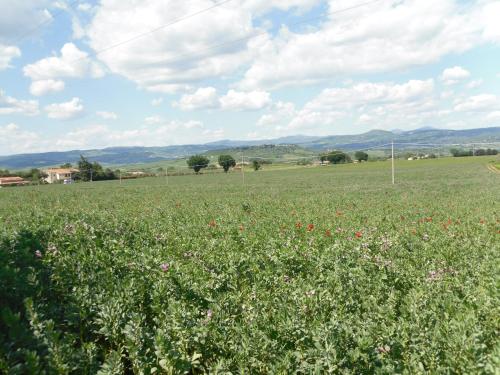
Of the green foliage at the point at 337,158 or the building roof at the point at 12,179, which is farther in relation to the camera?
the green foliage at the point at 337,158

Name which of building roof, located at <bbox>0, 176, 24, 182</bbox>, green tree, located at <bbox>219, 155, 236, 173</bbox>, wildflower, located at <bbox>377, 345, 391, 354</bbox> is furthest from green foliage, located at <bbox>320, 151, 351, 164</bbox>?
wildflower, located at <bbox>377, 345, 391, 354</bbox>

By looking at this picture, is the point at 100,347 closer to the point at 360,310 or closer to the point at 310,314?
the point at 310,314

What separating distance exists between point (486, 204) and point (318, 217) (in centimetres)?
921

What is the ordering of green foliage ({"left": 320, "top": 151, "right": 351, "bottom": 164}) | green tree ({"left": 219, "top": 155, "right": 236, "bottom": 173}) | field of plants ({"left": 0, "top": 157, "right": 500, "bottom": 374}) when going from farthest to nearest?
green foliage ({"left": 320, "top": 151, "right": 351, "bottom": 164}) < green tree ({"left": 219, "top": 155, "right": 236, "bottom": 173}) < field of plants ({"left": 0, "top": 157, "right": 500, "bottom": 374})

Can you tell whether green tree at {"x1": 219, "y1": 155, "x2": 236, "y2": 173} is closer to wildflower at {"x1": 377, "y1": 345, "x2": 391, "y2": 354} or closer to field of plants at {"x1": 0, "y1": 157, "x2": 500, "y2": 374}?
field of plants at {"x1": 0, "y1": 157, "x2": 500, "y2": 374}

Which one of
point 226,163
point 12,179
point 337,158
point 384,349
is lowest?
point 337,158

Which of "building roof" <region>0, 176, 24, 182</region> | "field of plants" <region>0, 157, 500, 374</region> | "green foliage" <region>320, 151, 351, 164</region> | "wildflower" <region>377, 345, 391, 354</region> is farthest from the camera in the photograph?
"green foliage" <region>320, 151, 351, 164</region>

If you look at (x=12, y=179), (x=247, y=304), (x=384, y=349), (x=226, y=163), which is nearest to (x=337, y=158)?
(x=226, y=163)

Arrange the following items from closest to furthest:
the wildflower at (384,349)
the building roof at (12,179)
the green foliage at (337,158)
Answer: the wildflower at (384,349), the building roof at (12,179), the green foliage at (337,158)

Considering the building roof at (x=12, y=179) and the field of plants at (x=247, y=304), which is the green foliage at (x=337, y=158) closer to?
the building roof at (x=12, y=179)

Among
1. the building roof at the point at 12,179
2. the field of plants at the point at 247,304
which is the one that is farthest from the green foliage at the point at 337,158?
the field of plants at the point at 247,304

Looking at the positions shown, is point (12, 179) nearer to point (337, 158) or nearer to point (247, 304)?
point (337, 158)

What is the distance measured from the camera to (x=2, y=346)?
13.3ft

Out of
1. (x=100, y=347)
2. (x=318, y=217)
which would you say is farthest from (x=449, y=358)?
(x=318, y=217)
